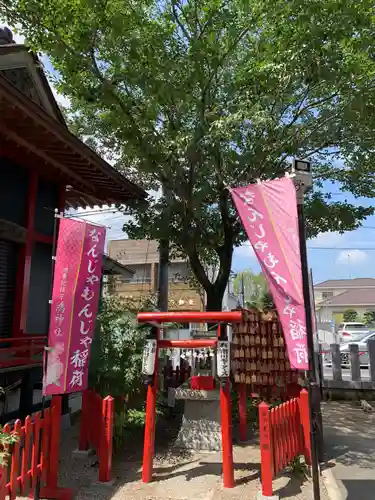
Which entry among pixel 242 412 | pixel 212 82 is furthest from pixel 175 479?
pixel 212 82

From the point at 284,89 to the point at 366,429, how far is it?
7259 millimetres

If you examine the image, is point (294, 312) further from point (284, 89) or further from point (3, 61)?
point (3, 61)

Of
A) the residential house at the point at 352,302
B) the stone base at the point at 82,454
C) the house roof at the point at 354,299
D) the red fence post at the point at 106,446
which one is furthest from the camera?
the house roof at the point at 354,299

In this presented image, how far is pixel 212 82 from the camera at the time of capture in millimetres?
8789

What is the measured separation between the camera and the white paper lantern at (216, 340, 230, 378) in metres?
5.83

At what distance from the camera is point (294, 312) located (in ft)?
15.2

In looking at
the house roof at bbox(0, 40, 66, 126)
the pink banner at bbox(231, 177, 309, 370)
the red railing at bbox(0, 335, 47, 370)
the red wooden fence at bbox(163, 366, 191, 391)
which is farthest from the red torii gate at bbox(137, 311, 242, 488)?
the house roof at bbox(0, 40, 66, 126)

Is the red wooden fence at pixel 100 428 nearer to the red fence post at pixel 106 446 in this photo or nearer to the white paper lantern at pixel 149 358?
the red fence post at pixel 106 446

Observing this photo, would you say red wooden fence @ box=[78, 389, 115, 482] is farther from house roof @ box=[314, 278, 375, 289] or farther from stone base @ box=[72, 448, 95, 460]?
house roof @ box=[314, 278, 375, 289]

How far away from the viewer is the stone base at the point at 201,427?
287 inches

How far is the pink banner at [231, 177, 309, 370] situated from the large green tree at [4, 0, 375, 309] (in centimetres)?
273

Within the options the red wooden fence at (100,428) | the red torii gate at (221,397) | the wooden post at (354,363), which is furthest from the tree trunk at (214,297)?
the wooden post at (354,363)

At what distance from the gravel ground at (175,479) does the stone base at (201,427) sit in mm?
231

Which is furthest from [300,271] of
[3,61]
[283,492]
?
[3,61]
